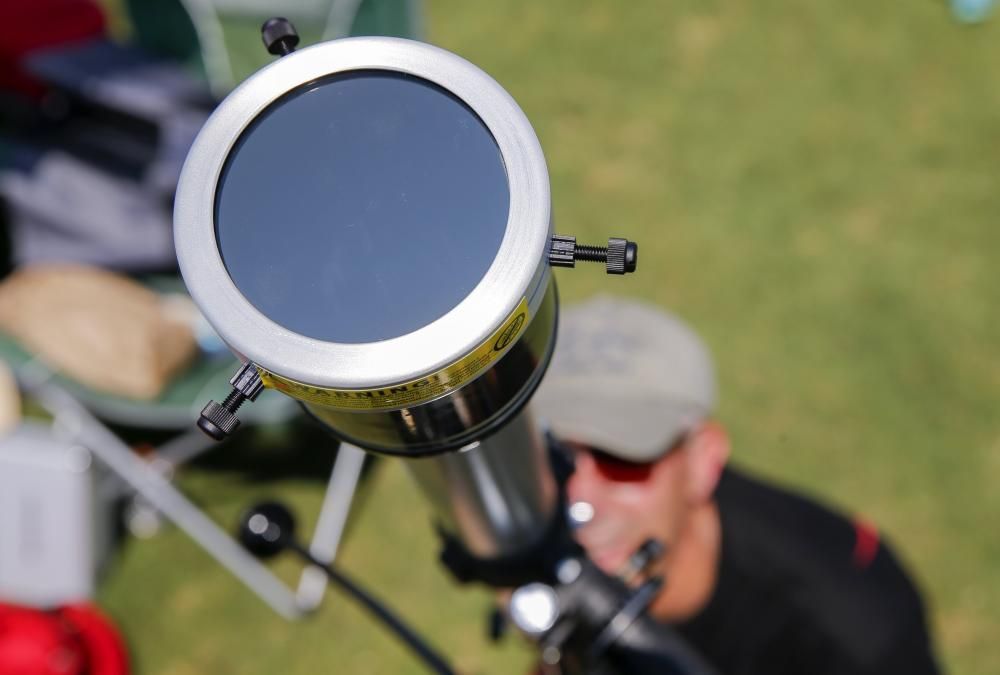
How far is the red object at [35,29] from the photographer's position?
2840 millimetres

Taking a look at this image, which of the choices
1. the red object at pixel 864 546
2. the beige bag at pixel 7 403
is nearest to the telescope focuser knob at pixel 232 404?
the red object at pixel 864 546

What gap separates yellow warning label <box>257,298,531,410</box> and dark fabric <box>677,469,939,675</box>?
1.28 metres

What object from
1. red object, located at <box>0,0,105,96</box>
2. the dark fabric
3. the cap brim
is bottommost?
the dark fabric

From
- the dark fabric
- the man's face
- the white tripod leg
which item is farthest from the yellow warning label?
→ the white tripod leg

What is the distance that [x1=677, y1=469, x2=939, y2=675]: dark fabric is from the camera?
155 cm

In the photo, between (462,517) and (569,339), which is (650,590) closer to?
(462,517)

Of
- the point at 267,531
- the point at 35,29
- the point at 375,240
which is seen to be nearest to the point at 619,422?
the point at 267,531

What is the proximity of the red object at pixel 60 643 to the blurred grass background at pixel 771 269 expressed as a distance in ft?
0.42

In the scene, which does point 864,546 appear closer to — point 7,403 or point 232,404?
point 232,404

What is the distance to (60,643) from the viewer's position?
→ 7.63 ft

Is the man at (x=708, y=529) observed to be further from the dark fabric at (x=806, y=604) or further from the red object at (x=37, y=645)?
the red object at (x=37, y=645)

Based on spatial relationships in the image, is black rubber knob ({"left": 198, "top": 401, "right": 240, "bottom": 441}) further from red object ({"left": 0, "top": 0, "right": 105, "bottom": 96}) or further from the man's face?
red object ({"left": 0, "top": 0, "right": 105, "bottom": 96})

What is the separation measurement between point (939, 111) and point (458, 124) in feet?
10.5

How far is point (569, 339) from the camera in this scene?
1.61 m
